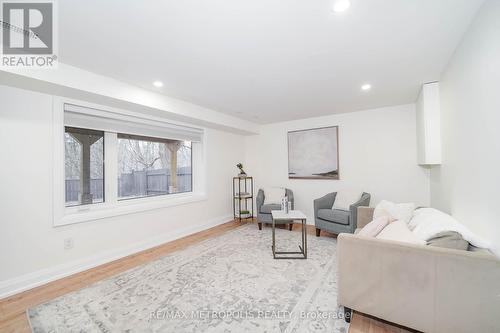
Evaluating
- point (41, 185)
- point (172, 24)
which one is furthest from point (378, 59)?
point (41, 185)

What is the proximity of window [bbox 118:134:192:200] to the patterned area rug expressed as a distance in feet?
4.32

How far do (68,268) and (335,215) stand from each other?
366 cm

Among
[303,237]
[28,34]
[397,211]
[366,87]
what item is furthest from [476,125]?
[28,34]

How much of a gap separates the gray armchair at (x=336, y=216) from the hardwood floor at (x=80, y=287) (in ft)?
5.52

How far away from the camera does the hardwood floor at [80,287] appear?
171 centimetres

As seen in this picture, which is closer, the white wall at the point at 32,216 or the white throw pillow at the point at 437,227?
the white throw pillow at the point at 437,227

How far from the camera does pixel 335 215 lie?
3.54 m

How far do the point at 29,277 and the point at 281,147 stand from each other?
4.47 meters

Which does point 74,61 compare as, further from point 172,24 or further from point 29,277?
point 29,277

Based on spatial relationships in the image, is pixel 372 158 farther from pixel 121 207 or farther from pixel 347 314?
pixel 121 207

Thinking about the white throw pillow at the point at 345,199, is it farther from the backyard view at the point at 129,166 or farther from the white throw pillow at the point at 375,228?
the backyard view at the point at 129,166

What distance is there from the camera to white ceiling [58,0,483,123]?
1520 mm

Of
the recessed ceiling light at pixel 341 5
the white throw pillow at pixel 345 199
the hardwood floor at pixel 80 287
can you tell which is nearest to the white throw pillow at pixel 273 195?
the white throw pillow at pixel 345 199

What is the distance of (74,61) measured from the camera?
7.24ft
